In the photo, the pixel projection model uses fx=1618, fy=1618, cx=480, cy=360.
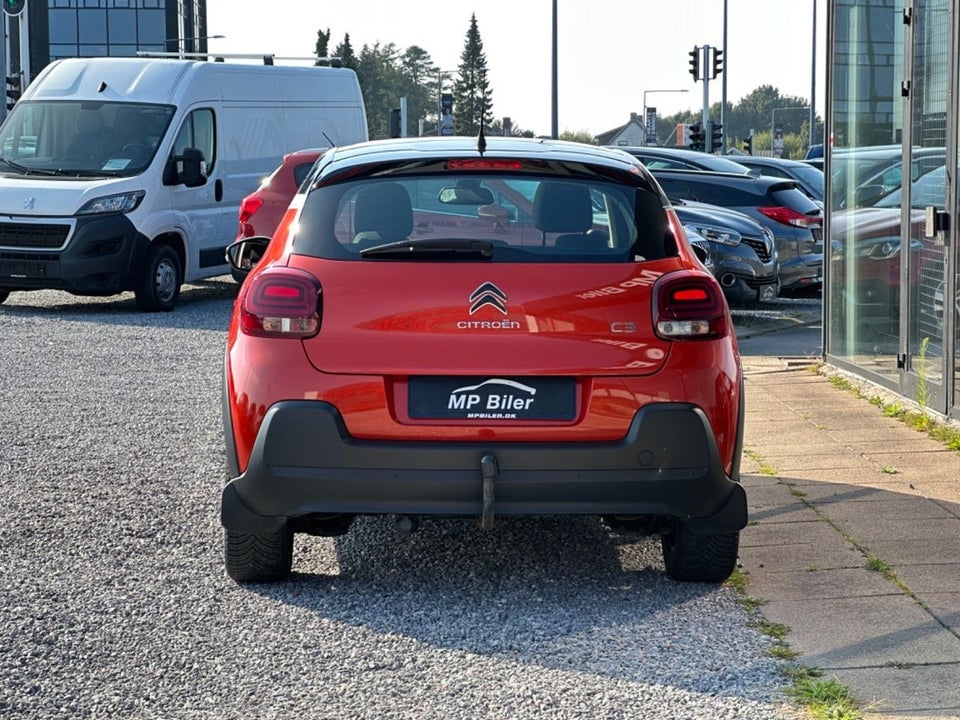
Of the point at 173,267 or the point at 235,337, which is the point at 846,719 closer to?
the point at 235,337

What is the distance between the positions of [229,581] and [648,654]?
1621 mm

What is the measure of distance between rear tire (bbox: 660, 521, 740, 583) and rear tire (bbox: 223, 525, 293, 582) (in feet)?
4.33

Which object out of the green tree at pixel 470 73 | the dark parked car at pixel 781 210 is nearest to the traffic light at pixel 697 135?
the dark parked car at pixel 781 210

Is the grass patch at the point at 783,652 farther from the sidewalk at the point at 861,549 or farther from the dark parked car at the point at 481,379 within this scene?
the dark parked car at the point at 481,379

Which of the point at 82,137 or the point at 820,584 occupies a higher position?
the point at 82,137

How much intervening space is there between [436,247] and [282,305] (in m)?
0.54

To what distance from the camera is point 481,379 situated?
5.08 m

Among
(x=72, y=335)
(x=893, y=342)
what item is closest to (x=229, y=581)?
(x=893, y=342)

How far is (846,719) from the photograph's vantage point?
4086 millimetres

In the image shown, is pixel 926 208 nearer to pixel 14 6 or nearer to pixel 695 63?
pixel 14 6

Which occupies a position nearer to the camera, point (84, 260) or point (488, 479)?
point (488, 479)

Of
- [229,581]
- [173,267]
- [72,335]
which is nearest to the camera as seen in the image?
[229,581]

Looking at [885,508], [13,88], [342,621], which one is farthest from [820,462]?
[13,88]

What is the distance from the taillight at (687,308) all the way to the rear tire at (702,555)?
2.32ft
